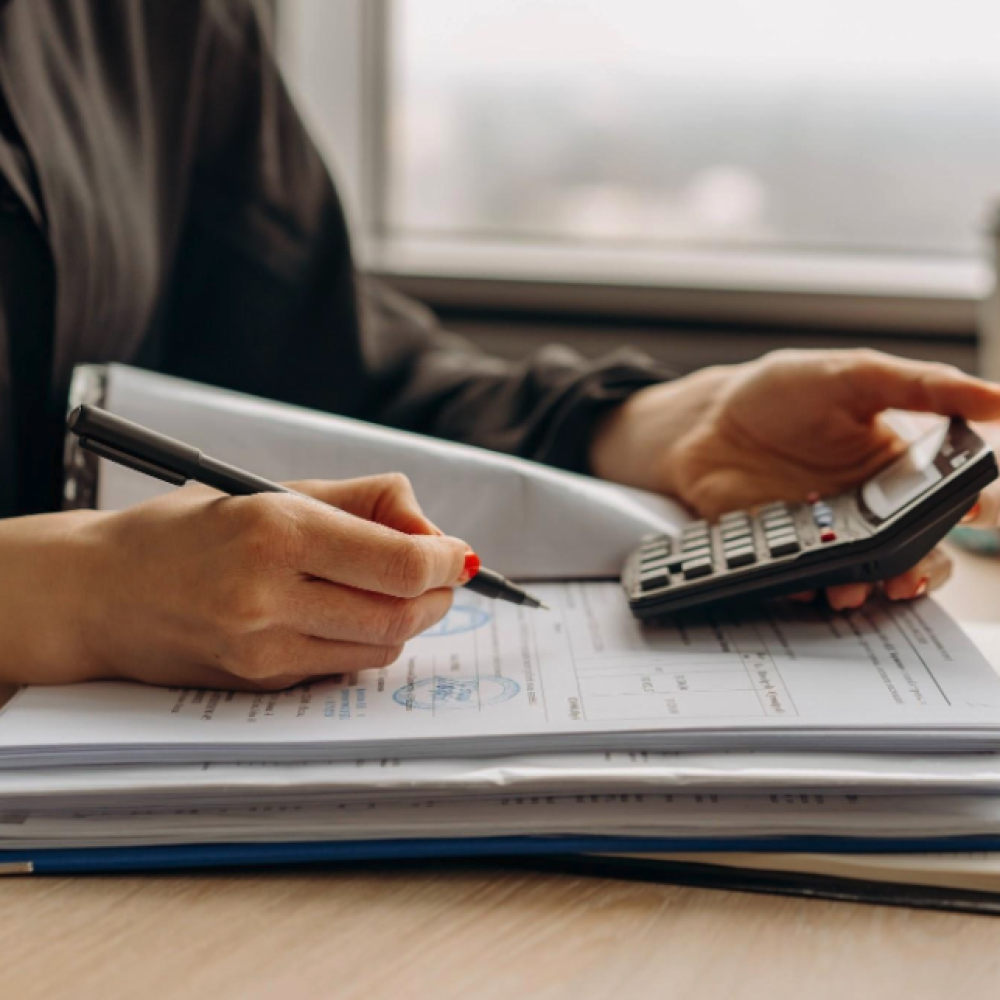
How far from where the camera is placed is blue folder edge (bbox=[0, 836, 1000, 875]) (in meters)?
0.35

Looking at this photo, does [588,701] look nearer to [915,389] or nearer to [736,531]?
[736,531]

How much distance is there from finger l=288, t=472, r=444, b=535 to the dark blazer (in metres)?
0.24

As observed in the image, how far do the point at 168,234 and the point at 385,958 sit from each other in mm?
570

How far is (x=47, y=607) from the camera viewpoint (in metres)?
0.41

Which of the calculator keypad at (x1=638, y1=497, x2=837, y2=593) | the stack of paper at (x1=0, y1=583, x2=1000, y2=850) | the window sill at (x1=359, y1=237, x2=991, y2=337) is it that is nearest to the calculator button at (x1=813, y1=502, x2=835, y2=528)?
the calculator keypad at (x1=638, y1=497, x2=837, y2=593)

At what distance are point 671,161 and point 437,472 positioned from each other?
0.75 metres

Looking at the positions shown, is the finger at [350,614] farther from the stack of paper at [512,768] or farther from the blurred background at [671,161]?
the blurred background at [671,161]

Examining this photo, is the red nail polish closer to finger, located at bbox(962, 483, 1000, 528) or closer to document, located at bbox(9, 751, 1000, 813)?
document, located at bbox(9, 751, 1000, 813)

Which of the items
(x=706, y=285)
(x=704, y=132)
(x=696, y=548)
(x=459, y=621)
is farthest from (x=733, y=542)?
(x=704, y=132)

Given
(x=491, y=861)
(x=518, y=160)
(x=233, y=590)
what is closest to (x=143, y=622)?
(x=233, y=590)

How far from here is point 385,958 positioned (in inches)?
12.4

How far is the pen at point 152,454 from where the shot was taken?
397mm

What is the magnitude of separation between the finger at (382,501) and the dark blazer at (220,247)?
0.79 ft

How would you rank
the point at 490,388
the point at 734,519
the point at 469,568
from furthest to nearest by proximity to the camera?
the point at 490,388 → the point at 734,519 → the point at 469,568
